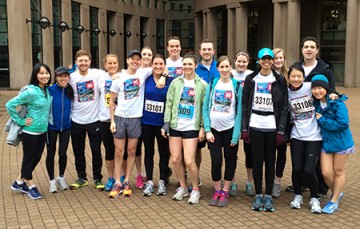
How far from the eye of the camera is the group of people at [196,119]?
568 centimetres

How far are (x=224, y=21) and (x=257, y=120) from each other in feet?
158

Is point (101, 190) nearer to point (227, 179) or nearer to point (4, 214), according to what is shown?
point (4, 214)

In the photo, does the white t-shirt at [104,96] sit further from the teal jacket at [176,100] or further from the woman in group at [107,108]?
the teal jacket at [176,100]

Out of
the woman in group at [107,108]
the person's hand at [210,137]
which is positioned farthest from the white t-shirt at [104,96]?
the person's hand at [210,137]

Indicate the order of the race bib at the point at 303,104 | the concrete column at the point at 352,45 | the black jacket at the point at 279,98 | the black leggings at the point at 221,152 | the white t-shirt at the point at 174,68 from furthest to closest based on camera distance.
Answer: the concrete column at the point at 352,45 → the white t-shirt at the point at 174,68 → the black leggings at the point at 221,152 → the race bib at the point at 303,104 → the black jacket at the point at 279,98

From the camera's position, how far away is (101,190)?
6.81 metres

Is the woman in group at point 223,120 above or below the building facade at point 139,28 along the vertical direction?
below

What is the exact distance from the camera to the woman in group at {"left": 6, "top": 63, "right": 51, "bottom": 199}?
6.28 m

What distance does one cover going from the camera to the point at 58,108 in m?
6.59

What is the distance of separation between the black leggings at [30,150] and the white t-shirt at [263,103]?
10.2 feet

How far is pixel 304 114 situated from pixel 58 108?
11.8 feet

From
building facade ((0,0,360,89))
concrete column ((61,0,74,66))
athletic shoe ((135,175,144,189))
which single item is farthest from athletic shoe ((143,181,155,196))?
concrete column ((61,0,74,66))

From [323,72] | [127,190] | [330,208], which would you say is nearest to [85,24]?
[127,190]

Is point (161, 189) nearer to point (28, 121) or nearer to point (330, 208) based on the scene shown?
point (28, 121)
